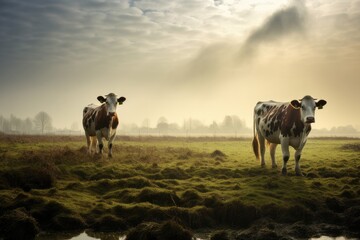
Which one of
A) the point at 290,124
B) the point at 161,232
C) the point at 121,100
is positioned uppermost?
the point at 121,100

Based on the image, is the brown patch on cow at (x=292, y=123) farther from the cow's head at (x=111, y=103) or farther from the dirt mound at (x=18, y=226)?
the dirt mound at (x=18, y=226)

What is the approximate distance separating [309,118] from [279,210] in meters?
6.08

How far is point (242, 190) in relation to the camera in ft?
43.7

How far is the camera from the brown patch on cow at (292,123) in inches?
666

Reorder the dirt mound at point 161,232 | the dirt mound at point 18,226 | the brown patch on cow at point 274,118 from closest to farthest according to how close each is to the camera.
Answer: the dirt mound at point 161,232, the dirt mound at point 18,226, the brown patch on cow at point 274,118

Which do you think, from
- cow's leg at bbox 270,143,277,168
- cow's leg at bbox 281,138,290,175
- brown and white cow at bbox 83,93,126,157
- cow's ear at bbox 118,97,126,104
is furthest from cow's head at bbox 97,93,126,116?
cow's leg at bbox 281,138,290,175

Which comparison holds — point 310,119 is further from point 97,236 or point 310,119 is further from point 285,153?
point 97,236

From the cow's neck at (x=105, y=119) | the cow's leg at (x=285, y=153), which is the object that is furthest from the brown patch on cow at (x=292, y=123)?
the cow's neck at (x=105, y=119)

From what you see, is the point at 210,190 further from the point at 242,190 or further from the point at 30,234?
the point at 30,234

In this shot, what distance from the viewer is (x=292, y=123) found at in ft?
56.1

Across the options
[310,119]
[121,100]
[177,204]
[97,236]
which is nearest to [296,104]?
[310,119]

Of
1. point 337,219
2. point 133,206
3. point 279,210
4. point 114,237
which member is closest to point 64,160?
point 133,206

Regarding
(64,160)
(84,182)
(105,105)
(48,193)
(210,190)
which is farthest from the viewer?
(105,105)

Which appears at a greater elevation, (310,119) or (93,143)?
(310,119)
